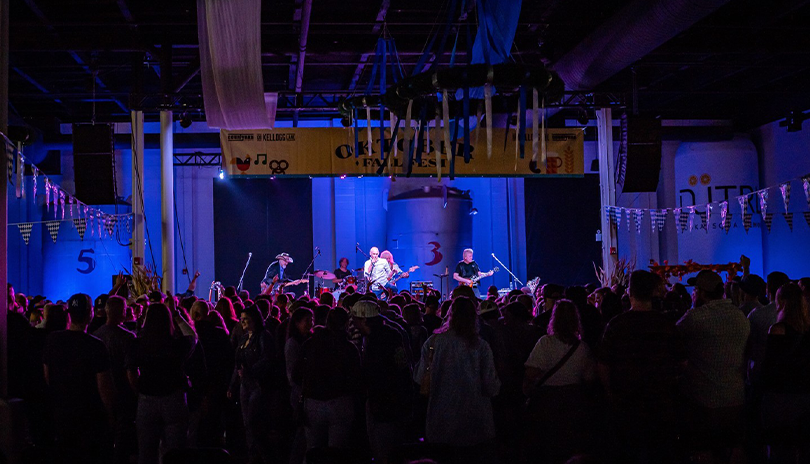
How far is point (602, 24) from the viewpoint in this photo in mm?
11266

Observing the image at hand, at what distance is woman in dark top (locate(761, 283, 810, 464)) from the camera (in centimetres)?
477

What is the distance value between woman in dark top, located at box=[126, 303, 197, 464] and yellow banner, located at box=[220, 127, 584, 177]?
8.88 metres

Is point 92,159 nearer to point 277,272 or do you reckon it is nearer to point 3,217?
point 277,272

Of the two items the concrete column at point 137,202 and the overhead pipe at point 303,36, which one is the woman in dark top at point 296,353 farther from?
the concrete column at point 137,202

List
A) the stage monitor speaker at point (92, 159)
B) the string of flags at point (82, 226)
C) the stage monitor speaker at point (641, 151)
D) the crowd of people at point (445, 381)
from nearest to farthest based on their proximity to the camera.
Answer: the crowd of people at point (445, 381), the stage monitor speaker at point (92, 159), the stage monitor speaker at point (641, 151), the string of flags at point (82, 226)

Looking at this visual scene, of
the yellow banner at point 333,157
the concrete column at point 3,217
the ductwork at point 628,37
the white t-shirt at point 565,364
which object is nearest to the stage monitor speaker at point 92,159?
the yellow banner at point 333,157

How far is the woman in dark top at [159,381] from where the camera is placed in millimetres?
4781

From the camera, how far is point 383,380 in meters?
4.79

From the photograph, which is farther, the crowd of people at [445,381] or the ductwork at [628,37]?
the ductwork at [628,37]

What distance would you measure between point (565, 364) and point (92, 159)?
34.3ft

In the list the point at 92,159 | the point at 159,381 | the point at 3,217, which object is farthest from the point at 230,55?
the point at 92,159

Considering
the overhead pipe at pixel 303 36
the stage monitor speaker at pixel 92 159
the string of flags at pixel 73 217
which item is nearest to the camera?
the overhead pipe at pixel 303 36

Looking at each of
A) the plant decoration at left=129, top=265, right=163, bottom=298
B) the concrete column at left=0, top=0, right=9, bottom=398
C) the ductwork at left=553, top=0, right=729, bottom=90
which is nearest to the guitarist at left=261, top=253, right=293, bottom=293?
the plant decoration at left=129, top=265, right=163, bottom=298

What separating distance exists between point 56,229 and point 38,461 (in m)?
14.0
